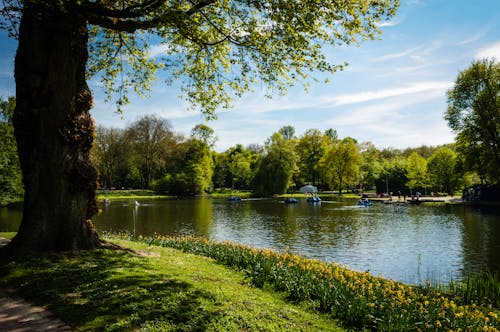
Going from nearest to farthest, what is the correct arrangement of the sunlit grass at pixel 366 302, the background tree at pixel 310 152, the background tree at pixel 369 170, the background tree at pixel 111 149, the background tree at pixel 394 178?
1. the sunlit grass at pixel 366 302
2. the background tree at pixel 111 149
3. the background tree at pixel 394 178
4. the background tree at pixel 369 170
5. the background tree at pixel 310 152

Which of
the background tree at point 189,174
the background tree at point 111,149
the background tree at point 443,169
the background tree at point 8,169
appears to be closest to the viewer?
the background tree at point 8,169

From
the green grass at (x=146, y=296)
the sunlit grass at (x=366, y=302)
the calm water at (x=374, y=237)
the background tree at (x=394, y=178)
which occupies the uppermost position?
the background tree at (x=394, y=178)

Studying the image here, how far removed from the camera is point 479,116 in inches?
1806

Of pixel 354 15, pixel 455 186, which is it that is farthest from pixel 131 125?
pixel 354 15

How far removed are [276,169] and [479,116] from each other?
125ft

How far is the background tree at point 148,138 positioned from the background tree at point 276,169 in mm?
22733

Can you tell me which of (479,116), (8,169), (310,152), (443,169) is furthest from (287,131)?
(8,169)

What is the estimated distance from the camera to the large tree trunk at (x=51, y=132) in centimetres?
892

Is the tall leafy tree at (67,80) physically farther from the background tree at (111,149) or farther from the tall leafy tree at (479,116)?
the background tree at (111,149)

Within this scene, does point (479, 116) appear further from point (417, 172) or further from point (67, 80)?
point (67, 80)

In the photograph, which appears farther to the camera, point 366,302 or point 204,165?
point 204,165

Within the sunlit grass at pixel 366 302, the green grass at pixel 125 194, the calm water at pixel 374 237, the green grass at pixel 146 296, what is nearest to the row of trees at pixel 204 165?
the green grass at pixel 125 194

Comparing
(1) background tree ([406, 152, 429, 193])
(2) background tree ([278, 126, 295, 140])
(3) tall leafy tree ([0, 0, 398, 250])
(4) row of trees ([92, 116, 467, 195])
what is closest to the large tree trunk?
(3) tall leafy tree ([0, 0, 398, 250])

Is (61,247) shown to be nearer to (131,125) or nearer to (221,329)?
(221,329)
